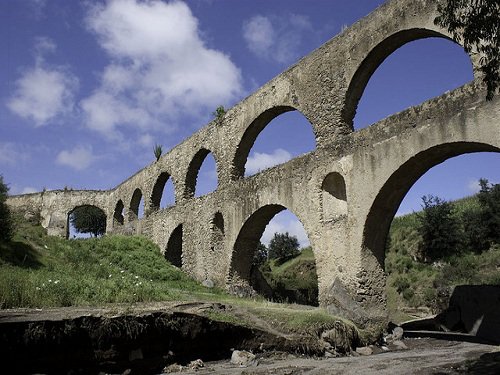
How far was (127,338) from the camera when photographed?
6.86m

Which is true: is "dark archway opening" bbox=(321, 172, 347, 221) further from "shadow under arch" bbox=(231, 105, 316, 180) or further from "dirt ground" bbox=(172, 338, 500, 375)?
"dirt ground" bbox=(172, 338, 500, 375)

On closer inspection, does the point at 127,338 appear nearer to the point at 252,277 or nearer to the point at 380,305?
the point at 380,305

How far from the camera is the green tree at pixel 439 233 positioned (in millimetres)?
24188

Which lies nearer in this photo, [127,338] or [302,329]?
[127,338]

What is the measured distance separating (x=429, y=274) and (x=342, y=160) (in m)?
13.9

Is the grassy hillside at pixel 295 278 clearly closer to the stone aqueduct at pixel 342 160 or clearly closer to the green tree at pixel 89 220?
the stone aqueduct at pixel 342 160

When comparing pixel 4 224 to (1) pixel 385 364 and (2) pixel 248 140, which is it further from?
(1) pixel 385 364

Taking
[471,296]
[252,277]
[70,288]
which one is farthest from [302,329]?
[252,277]

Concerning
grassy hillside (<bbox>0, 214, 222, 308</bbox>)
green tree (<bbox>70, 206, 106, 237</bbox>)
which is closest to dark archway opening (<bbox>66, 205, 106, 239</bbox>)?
green tree (<bbox>70, 206, 106, 237</bbox>)

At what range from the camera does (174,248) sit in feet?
67.3

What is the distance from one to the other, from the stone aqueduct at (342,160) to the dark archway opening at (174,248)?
248 centimetres

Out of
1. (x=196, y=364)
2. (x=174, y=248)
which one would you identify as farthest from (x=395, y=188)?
(x=174, y=248)

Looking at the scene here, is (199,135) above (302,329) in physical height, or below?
above

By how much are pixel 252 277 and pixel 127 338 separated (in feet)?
32.0
